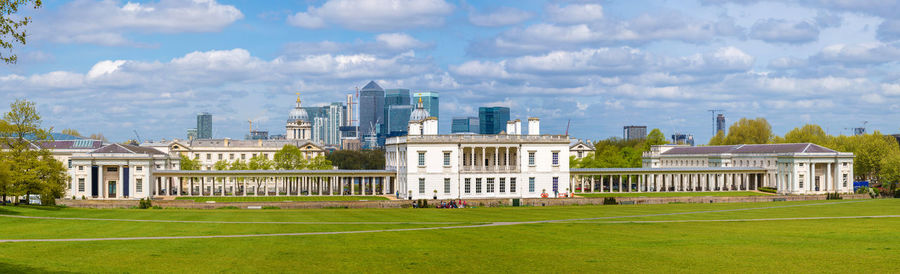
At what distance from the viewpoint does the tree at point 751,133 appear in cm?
14475

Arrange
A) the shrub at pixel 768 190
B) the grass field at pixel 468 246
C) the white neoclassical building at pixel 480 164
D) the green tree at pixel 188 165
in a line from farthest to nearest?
1. the green tree at pixel 188 165
2. the shrub at pixel 768 190
3. the white neoclassical building at pixel 480 164
4. the grass field at pixel 468 246

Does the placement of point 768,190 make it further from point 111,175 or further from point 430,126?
point 111,175

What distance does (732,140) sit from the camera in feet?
477

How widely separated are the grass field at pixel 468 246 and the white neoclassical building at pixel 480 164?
121ft

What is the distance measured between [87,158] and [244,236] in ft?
183

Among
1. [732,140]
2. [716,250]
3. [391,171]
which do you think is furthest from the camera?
[732,140]

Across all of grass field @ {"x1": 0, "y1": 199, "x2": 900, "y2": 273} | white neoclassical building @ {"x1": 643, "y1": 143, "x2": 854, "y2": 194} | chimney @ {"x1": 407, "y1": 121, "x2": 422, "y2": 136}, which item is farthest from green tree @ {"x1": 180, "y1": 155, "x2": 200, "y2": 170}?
white neoclassical building @ {"x1": 643, "y1": 143, "x2": 854, "y2": 194}

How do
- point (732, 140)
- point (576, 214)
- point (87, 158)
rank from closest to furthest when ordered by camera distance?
point (576, 214)
point (87, 158)
point (732, 140)

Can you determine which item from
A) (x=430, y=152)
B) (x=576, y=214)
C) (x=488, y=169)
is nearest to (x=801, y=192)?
(x=488, y=169)

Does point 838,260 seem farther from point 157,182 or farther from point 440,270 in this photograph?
point 157,182

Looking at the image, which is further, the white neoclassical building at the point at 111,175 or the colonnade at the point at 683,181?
the colonnade at the point at 683,181

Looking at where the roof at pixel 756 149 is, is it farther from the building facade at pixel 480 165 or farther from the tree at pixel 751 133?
the building facade at pixel 480 165

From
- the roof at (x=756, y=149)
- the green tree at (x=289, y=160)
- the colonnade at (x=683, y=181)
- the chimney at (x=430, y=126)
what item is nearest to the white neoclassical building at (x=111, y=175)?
the green tree at (x=289, y=160)

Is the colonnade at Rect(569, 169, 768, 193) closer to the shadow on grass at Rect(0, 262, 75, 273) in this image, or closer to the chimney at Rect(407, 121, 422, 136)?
the chimney at Rect(407, 121, 422, 136)
